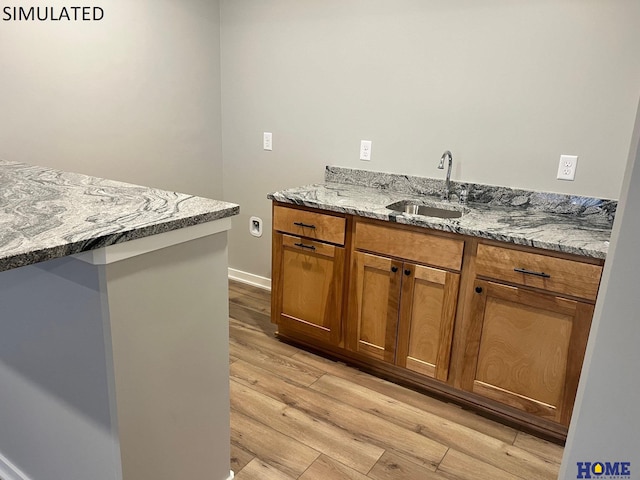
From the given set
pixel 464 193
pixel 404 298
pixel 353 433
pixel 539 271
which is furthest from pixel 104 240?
pixel 464 193

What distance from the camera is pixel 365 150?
10.1 ft

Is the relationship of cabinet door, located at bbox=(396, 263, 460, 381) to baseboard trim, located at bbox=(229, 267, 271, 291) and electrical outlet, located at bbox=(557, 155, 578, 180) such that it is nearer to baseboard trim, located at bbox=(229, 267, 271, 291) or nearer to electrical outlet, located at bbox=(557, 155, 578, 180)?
electrical outlet, located at bbox=(557, 155, 578, 180)

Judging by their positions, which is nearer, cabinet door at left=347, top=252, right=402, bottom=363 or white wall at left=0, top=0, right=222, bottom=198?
cabinet door at left=347, top=252, right=402, bottom=363

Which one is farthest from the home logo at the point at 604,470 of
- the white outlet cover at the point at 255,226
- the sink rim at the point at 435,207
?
the white outlet cover at the point at 255,226

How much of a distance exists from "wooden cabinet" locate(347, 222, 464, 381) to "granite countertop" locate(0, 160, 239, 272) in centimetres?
106

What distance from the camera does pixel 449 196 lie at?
2.79 m

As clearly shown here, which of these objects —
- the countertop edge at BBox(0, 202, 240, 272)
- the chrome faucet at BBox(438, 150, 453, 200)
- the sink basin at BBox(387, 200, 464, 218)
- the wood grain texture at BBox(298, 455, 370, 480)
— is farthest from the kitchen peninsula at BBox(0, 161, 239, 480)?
the chrome faucet at BBox(438, 150, 453, 200)

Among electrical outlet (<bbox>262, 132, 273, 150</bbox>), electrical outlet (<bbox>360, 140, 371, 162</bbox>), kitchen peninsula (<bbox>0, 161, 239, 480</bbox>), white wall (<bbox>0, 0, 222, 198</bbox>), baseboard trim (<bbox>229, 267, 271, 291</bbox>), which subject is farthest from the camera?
baseboard trim (<bbox>229, 267, 271, 291</bbox>)

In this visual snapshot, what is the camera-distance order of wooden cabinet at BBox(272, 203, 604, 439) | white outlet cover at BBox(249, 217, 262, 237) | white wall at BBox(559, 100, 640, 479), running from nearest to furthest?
white wall at BBox(559, 100, 640, 479)
wooden cabinet at BBox(272, 203, 604, 439)
white outlet cover at BBox(249, 217, 262, 237)

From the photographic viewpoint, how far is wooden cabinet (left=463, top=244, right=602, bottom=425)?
2.08 meters

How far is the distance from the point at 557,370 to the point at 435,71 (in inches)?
63.3

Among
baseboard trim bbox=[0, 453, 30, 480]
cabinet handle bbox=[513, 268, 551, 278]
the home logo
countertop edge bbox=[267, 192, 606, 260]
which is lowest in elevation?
baseboard trim bbox=[0, 453, 30, 480]

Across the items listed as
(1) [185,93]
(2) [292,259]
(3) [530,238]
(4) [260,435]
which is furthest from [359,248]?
(1) [185,93]

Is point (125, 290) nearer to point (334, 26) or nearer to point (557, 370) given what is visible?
point (557, 370)
